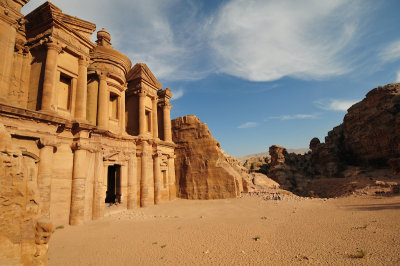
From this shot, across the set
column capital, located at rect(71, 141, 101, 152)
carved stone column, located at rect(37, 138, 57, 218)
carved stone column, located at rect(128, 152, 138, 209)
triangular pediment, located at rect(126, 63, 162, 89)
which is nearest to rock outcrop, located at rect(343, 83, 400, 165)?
triangular pediment, located at rect(126, 63, 162, 89)

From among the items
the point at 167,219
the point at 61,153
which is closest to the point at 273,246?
the point at 167,219

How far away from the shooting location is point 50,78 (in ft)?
35.6

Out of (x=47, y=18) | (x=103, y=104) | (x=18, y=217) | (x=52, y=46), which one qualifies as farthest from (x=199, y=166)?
(x=18, y=217)

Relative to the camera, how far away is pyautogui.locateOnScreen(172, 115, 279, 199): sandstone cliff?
19.1 m

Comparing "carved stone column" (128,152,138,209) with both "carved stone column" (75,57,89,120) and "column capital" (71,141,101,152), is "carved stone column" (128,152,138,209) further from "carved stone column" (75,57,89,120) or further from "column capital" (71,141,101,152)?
"carved stone column" (75,57,89,120)

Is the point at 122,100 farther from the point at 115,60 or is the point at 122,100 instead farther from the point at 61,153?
the point at 61,153

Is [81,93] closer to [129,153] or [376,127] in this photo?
[129,153]

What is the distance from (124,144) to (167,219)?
676 centimetres

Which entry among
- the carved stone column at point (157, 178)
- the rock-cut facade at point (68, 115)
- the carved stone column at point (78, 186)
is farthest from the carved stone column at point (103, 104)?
the carved stone column at point (157, 178)

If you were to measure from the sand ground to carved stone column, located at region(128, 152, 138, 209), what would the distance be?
3.22 metres

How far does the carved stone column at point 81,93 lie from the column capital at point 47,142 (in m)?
2.25

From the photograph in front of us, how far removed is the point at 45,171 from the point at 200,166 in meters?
13.0

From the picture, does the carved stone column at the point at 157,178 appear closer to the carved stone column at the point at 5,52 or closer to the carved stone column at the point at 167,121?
the carved stone column at the point at 167,121

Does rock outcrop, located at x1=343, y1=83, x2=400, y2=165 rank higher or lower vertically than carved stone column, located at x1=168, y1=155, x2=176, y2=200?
higher
